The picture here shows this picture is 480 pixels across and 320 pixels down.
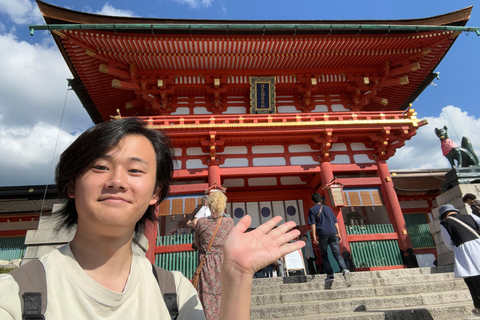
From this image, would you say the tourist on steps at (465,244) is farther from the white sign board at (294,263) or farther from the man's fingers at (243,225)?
the white sign board at (294,263)

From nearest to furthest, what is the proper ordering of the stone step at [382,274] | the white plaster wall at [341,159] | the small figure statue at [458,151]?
the stone step at [382,274]
the small figure statue at [458,151]
the white plaster wall at [341,159]

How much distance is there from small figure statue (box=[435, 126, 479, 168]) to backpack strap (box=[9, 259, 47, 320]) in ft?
30.0

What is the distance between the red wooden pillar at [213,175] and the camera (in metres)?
9.11

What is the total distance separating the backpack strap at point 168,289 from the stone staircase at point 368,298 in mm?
3563

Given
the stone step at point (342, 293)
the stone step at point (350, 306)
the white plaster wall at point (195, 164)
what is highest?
the white plaster wall at point (195, 164)

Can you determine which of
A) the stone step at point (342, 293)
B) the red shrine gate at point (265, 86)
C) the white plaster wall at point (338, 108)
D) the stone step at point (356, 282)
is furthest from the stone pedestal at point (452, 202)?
the white plaster wall at point (338, 108)

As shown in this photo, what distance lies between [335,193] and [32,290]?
879cm

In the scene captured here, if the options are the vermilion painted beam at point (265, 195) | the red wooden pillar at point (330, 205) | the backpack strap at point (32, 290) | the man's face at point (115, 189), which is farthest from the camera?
the vermilion painted beam at point (265, 195)

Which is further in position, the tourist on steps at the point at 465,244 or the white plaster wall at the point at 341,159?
the white plaster wall at the point at 341,159

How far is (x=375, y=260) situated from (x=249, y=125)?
5795 millimetres

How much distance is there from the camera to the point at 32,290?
36.2 inches

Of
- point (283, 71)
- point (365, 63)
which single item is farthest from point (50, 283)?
point (365, 63)

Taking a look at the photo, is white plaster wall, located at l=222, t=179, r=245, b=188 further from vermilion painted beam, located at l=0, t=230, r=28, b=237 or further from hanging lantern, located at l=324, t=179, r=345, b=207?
vermilion painted beam, located at l=0, t=230, r=28, b=237

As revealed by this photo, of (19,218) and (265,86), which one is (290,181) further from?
(19,218)
